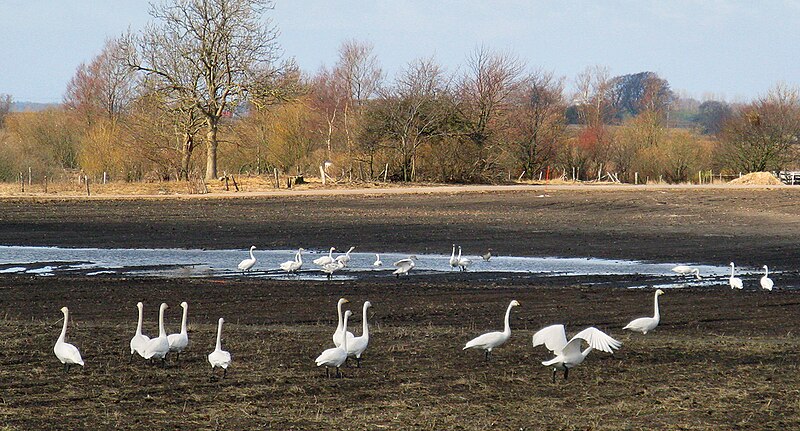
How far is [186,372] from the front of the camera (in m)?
10.2

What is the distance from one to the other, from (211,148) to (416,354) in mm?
43407

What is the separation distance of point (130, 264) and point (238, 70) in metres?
A: 31.7

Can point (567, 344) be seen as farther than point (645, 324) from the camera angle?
No

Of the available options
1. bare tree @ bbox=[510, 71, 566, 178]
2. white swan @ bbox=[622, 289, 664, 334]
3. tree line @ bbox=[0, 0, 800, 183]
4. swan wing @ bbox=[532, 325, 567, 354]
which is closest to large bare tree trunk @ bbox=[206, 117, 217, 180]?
tree line @ bbox=[0, 0, 800, 183]

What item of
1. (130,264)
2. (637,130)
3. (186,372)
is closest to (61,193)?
(130,264)

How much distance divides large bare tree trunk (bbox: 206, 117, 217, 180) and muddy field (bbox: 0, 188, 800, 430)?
25.2 meters

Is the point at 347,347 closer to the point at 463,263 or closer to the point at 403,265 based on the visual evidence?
the point at 403,265

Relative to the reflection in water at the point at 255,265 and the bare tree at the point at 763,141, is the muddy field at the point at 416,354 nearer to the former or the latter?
the reflection in water at the point at 255,265

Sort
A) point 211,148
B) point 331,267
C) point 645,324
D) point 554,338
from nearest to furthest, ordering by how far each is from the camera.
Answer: point 554,338 < point 645,324 < point 331,267 < point 211,148

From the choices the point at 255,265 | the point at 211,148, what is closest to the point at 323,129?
the point at 211,148

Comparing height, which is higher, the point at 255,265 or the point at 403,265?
the point at 403,265

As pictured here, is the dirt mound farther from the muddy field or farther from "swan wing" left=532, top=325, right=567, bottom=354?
"swan wing" left=532, top=325, right=567, bottom=354

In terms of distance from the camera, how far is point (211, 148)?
53.2 m

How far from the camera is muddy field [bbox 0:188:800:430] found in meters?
8.65
